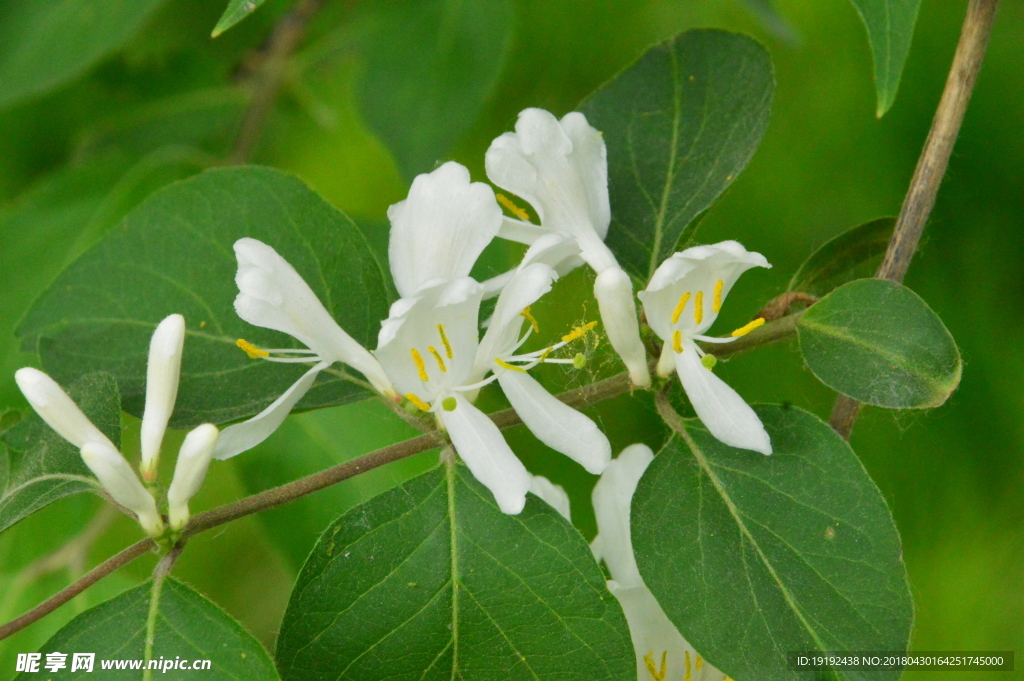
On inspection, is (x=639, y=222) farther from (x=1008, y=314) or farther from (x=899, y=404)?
(x=1008, y=314)

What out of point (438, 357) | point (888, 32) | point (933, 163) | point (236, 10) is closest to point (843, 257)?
point (933, 163)

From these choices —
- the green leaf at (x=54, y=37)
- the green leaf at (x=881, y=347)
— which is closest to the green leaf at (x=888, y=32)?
the green leaf at (x=881, y=347)

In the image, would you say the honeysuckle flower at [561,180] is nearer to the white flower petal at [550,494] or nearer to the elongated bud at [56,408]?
the white flower petal at [550,494]

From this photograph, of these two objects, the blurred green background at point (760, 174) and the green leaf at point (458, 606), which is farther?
the blurred green background at point (760, 174)

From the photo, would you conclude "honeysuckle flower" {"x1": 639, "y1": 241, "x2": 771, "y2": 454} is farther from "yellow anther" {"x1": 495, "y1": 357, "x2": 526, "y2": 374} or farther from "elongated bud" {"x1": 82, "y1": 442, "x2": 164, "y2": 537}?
"elongated bud" {"x1": 82, "y1": 442, "x2": 164, "y2": 537}

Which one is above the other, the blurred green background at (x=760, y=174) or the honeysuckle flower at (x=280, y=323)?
the honeysuckle flower at (x=280, y=323)

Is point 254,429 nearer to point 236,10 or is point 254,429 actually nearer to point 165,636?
point 165,636

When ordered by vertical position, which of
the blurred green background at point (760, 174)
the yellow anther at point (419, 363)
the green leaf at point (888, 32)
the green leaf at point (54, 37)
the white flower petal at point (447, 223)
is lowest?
the blurred green background at point (760, 174)

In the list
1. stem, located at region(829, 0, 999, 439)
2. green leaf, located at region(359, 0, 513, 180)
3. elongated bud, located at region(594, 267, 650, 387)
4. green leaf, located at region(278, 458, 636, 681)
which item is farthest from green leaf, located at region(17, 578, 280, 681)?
green leaf, located at region(359, 0, 513, 180)
